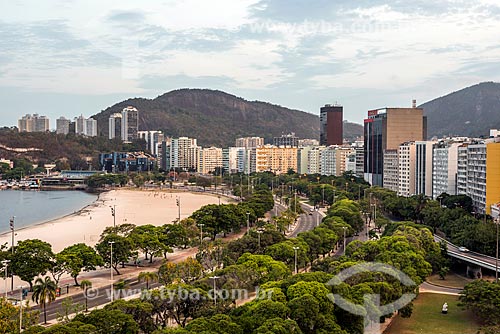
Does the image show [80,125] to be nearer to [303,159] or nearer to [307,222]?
[303,159]

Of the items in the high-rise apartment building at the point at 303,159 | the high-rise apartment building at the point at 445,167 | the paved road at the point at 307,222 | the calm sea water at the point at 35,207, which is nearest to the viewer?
the paved road at the point at 307,222

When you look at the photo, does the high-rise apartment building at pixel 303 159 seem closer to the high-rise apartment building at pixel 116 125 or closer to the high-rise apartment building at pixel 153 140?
the high-rise apartment building at pixel 153 140

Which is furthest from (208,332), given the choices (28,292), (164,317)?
(28,292)

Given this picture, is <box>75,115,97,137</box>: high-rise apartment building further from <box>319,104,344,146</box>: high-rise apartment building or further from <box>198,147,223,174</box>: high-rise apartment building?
<box>319,104,344,146</box>: high-rise apartment building

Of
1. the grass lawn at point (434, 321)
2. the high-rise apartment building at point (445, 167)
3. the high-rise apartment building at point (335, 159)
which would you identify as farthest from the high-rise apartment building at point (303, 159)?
the grass lawn at point (434, 321)

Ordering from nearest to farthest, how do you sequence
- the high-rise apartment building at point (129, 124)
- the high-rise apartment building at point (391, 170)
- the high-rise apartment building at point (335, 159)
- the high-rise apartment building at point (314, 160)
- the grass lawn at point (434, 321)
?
the grass lawn at point (434, 321) < the high-rise apartment building at point (391, 170) < the high-rise apartment building at point (335, 159) < the high-rise apartment building at point (314, 160) < the high-rise apartment building at point (129, 124)

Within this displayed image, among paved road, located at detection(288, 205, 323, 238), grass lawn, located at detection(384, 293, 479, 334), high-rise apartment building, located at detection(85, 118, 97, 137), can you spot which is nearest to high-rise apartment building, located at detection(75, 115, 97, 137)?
high-rise apartment building, located at detection(85, 118, 97, 137)

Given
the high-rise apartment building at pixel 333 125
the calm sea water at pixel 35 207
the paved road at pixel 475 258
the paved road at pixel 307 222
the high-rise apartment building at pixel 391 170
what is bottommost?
the calm sea water at pixel 35 207

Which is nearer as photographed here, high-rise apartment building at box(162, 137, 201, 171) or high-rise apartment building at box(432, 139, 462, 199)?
high-rise apartment building at box(432, 139, 462, 199)
